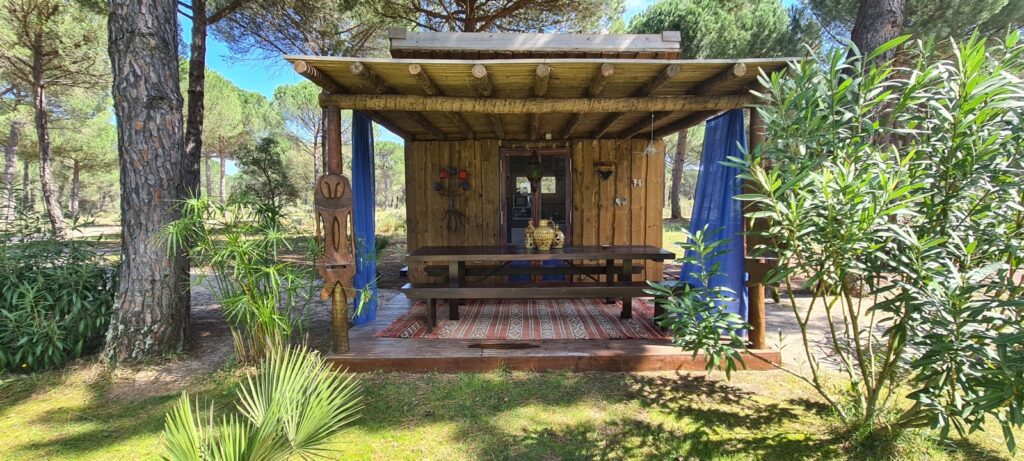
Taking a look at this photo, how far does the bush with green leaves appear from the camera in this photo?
1.43m

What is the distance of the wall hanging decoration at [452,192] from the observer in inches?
209

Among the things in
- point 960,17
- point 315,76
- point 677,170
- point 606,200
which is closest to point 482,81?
point 315,76

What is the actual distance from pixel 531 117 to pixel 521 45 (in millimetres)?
693

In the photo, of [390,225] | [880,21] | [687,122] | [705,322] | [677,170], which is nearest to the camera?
[705,322]

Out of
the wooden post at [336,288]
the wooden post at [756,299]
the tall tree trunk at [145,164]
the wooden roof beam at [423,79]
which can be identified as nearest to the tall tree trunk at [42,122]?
the tall tree trunk at [145,164]

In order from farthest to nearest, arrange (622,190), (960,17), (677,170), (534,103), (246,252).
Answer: (677,170) < (960,17) < (622,190) < (534,103) < (246,252)

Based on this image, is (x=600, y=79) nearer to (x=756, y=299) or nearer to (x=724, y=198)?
(x=724, y=198)

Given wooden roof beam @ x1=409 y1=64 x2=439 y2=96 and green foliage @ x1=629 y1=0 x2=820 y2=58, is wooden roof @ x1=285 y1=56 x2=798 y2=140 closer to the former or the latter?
wooden roof beam @ x1=409 y1=64 x2=439 y2=96

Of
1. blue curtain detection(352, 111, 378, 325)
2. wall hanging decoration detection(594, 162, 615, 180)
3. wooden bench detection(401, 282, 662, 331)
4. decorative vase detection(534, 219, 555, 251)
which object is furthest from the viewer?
wall hanging decoration detection(594, 162, 615, 180)

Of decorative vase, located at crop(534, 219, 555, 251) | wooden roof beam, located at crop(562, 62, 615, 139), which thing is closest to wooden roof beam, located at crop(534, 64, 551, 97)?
wooden roof beam, located at crop(562, 62, 615, 139)

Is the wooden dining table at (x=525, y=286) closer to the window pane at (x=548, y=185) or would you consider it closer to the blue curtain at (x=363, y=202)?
the blue curtain at (x=363, y=202)

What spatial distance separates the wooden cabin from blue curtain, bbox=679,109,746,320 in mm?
296

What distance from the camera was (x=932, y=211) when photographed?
1635 mm

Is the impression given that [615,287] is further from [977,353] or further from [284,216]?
[284,216]
